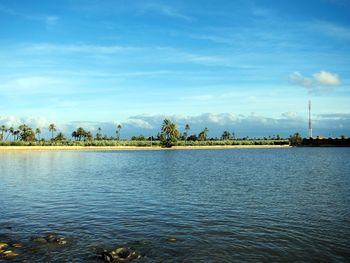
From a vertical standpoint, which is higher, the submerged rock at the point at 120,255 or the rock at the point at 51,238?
the rock at the point at 51,238

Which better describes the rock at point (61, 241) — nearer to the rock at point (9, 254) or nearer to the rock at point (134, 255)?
the rock at point (9, 254)

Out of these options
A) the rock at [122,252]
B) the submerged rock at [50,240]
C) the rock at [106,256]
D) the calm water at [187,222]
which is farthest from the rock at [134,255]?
the submerged rock at [50,240]

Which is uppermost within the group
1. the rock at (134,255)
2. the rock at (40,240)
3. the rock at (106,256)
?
the rock at (40,240)

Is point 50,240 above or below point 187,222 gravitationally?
above

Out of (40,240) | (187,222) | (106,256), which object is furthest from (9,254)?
(187,222)

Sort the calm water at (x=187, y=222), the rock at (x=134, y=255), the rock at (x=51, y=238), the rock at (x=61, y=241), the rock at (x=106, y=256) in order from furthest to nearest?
1. the rock at (x=51, y=238)
2. the rock at (x=61, y=241)
3. the calm water at (x=187, y=222)
4. the rock at (x=134, y=255)
5. the rock at (x=106, y=256)

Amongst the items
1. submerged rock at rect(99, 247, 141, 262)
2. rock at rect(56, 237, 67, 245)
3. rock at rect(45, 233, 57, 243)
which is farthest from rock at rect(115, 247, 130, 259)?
rock at rect(45, 233, 57, 243)

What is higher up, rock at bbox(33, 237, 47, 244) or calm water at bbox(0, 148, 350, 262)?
rock at bbox(33, 237, 47, 244)

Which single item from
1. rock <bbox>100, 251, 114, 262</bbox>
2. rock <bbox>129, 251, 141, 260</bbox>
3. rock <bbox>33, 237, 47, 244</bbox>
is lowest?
rock <bbox>129, 251, 141, 260</bbox>

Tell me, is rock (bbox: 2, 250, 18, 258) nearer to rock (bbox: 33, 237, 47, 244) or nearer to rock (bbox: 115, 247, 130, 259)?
rock (bbox: 33, 237, 47, 244)

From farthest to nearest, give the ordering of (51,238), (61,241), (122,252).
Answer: (51,238)
(61,241)
(122,252)

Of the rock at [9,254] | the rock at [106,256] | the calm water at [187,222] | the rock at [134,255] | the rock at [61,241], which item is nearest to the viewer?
the rock at [106,256]

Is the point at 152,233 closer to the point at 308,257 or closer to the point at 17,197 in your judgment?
the point at 308,257

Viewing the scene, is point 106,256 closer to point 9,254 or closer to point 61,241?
point 61,241
